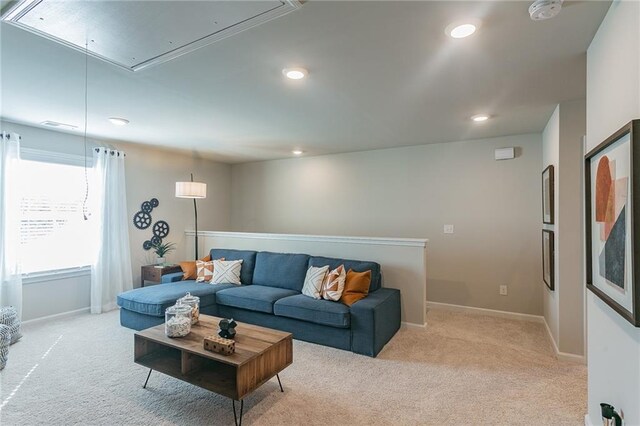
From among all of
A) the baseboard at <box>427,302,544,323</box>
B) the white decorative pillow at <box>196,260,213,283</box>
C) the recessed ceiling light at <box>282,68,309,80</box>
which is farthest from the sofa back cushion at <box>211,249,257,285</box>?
the recessed ceiling light at <box>282,68,309,80</box>

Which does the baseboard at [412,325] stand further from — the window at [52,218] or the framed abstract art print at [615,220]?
the window at [52,218]

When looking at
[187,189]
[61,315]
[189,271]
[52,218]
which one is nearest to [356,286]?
[189,271]

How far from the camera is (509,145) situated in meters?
4.30

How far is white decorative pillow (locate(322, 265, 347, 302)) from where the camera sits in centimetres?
352

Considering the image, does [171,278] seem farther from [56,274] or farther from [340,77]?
[340,77]

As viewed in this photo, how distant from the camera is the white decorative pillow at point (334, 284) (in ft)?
11.6

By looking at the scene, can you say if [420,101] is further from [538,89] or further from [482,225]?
[482,225]

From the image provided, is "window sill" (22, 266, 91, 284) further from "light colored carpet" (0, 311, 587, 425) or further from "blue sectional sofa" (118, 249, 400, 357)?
"blue sectional sofa" (118, 249, 400, 357)

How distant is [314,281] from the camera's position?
148 inches

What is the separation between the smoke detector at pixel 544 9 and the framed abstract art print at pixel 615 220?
0.67 metres

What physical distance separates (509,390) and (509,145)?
3.09 meters

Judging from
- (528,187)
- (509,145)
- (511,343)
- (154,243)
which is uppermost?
(509,145)

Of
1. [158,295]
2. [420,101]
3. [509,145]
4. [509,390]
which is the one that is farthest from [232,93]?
[509,145]

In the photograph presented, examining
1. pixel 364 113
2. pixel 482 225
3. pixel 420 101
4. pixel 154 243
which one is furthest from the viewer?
pixel 154 243
